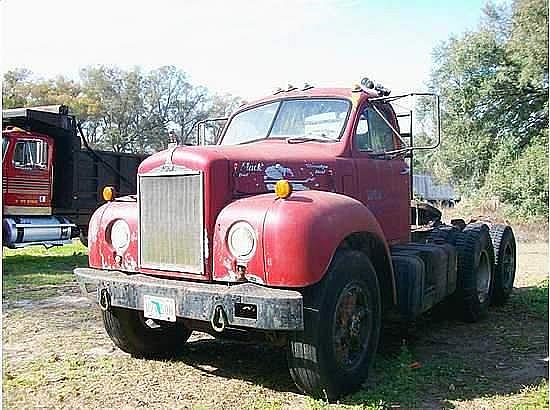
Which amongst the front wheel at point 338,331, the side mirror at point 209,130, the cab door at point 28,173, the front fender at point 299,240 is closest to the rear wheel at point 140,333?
the front wheel at point 338,331

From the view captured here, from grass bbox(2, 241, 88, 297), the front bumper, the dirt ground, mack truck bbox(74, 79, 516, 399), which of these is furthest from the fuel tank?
the front bumper

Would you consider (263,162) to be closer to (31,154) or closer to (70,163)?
(31,154)

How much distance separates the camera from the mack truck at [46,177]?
1291cm

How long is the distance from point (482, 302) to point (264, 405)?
3.95 meters

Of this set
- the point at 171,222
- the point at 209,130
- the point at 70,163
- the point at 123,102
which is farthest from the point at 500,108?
the point at 123,102

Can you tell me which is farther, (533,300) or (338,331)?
Result: (533,300)

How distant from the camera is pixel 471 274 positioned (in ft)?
22.9

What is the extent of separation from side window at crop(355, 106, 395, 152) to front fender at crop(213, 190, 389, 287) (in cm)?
143

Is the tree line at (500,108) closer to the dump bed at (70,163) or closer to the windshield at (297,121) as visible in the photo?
the dump bed at (70,163)

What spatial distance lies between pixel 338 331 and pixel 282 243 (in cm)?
81

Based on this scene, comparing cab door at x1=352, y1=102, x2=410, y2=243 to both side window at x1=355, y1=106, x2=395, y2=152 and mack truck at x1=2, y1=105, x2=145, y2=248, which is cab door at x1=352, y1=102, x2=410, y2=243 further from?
mack truck at x1=2, y1=105, x2=145, y2=248

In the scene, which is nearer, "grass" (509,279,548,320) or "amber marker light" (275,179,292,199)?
"amber marker light" (275,179,292,199)

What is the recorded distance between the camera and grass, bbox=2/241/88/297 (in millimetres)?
9805

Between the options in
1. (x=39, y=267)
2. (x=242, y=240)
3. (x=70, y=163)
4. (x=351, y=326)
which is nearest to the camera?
(x=242, y=240)
